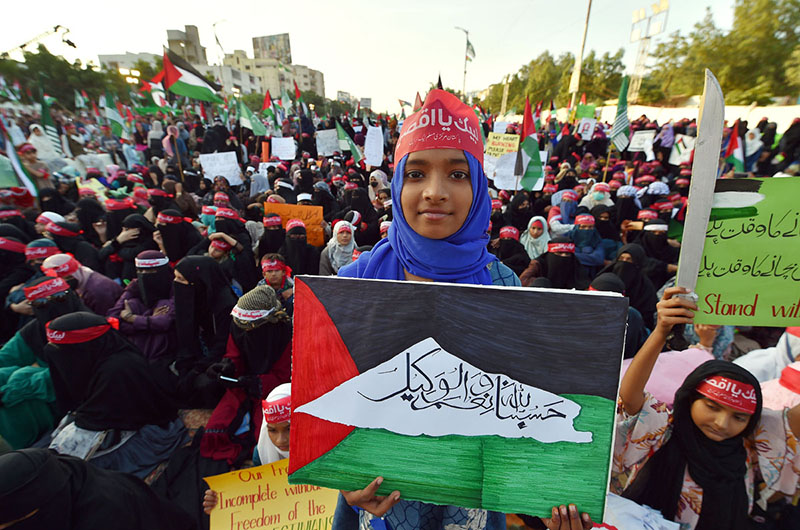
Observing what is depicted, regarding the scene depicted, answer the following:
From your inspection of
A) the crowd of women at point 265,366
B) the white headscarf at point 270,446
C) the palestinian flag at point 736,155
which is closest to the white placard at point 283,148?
the crowd of women at point 265,366

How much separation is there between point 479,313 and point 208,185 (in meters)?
10.9

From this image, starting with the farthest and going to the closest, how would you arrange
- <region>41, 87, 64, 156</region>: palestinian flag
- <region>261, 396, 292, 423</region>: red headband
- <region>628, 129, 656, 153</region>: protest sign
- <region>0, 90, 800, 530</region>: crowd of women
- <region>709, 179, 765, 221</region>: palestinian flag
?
<region>628, 129, 656, 153</region>: protest sign
<region>41, 87, 64, 156</region>: palestinian flag
<region>261, 396, 292, 423</region>: red headband
<region>0, 90, 800, 530</region>: crowd of women
<region>709, 179, 765, 221</region>: palestinian flag

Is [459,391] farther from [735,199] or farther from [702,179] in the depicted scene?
[735,199]

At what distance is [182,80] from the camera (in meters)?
8.14

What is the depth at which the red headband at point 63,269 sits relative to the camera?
3.54 meters

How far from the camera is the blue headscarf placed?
1227mm

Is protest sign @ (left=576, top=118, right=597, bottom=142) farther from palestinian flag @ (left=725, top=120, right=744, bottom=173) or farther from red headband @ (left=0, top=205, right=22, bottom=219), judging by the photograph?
red headband @ (left=0, top=205, right=22, bottom=219)

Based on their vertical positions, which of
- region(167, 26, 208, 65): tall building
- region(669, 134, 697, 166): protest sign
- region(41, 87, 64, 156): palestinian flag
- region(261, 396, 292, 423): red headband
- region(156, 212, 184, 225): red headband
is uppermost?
region(167, 26, 208, 65): tall building

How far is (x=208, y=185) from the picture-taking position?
1000 cm

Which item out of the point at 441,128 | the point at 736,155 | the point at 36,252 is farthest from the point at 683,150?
the point at 36,252

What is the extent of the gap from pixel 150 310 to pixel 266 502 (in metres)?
2.64

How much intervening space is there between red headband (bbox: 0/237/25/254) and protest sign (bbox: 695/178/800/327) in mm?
6220

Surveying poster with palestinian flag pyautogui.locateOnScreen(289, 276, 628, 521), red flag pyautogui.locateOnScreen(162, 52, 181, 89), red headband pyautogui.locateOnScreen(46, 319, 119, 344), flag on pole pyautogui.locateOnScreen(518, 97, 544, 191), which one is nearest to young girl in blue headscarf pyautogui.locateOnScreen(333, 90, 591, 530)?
poster with palestinian flag pyautogui.locateOnScreen(289, 276, 628, 521)

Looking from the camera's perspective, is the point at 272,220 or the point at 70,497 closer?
the point at 70,497
